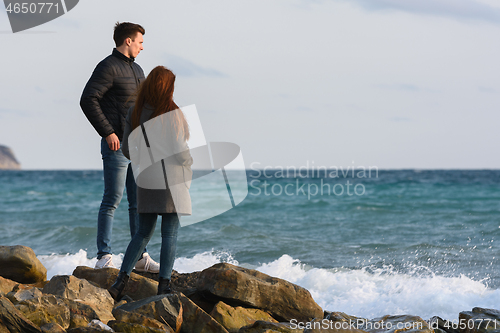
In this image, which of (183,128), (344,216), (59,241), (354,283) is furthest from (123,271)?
(344,216)

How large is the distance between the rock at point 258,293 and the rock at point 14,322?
122 cm

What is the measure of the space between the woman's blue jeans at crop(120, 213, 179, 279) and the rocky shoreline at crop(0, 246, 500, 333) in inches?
9.4

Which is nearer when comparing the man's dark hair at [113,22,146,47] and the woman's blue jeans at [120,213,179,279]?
the woman's blue jeans at [120,213,179,279]

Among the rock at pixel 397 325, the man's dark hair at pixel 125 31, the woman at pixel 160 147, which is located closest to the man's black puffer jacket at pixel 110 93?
the man's dark hair at pixel 125 31

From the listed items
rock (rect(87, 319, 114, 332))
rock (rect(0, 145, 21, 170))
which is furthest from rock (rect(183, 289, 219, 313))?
rock (rect(0, 145, 21, 170))

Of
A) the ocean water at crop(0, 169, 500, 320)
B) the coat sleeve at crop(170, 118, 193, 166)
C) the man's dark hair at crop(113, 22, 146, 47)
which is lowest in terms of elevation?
the ocean water at crop(0, 169, 500, 320)

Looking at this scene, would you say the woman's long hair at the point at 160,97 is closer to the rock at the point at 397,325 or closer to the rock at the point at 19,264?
the rock at the point at 19,264

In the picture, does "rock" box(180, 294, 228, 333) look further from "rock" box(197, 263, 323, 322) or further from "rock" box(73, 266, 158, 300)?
"rock" box(73, 266, 158, 300)

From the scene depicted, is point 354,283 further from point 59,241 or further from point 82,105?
point 59,241

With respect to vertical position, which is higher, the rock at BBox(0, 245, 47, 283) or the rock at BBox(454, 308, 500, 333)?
the rock at BBox(0, 245, 47, 283)

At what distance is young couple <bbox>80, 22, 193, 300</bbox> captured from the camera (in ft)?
9.63

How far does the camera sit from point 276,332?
9.61 ft

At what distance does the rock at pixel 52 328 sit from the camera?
2.65 meters

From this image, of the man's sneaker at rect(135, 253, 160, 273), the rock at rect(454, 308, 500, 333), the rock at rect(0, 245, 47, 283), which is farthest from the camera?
the rock at rect(0, 245, 47, 283)
